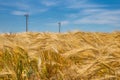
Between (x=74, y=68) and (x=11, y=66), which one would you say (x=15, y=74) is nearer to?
(x=11, y=66)

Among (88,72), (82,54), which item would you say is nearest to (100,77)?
(88,72)

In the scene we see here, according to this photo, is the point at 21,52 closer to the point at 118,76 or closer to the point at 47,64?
the point at 47,64

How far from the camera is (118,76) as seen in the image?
2391 millimetres

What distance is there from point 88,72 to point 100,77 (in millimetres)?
104

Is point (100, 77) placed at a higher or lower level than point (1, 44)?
lower

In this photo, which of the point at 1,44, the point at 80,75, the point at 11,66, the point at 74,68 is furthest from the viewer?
the point at 1,44

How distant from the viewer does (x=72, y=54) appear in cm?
266

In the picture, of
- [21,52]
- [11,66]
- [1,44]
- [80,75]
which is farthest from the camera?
[1,44]

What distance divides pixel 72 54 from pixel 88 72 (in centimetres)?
34

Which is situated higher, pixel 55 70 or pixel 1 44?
pixel 1 44

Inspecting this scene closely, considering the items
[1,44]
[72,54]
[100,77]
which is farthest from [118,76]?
[1,44]

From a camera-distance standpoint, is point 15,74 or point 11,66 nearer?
point 15,74

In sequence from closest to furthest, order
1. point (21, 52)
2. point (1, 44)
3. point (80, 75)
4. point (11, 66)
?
point (80, 75) → point (11, 66) → point (21, 52) → point (1, 44)

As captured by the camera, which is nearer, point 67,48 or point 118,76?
point 118,76
